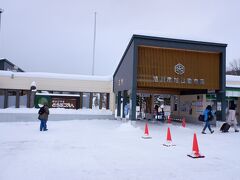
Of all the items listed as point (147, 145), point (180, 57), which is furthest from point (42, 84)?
point (147, 145)

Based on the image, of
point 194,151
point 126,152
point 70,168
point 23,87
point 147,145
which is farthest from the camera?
point 23,87

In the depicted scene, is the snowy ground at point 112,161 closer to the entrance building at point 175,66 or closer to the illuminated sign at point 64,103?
the entrance building at point 175,66

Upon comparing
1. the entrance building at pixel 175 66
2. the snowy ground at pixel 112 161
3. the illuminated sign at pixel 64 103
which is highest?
the entrance building at pixel 175 66

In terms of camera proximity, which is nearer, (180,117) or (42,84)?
(180,117)

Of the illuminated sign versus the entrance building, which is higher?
the entrance building

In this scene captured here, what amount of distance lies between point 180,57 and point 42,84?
20.0 m

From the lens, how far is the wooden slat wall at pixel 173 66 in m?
17.5

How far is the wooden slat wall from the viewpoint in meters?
17.5

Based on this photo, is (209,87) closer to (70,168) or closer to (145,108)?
(145,108)

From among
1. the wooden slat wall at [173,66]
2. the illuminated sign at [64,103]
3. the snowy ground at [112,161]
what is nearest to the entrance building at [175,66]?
the wooden slat wall at [173,66]

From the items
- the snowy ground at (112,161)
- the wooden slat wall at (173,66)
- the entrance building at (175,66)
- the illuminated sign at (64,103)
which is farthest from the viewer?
the illuminated sign at (64,103)

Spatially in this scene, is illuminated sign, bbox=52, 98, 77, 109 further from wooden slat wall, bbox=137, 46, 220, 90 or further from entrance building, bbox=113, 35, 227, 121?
wooden slat wall, bbox=137, 46, 220, 90

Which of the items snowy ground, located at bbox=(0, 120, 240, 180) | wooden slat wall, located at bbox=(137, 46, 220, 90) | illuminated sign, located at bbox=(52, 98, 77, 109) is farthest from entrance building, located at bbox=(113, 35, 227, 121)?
illuminated sign, located at bbox=(52, 98, 77, 109)

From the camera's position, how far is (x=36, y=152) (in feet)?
28.1
